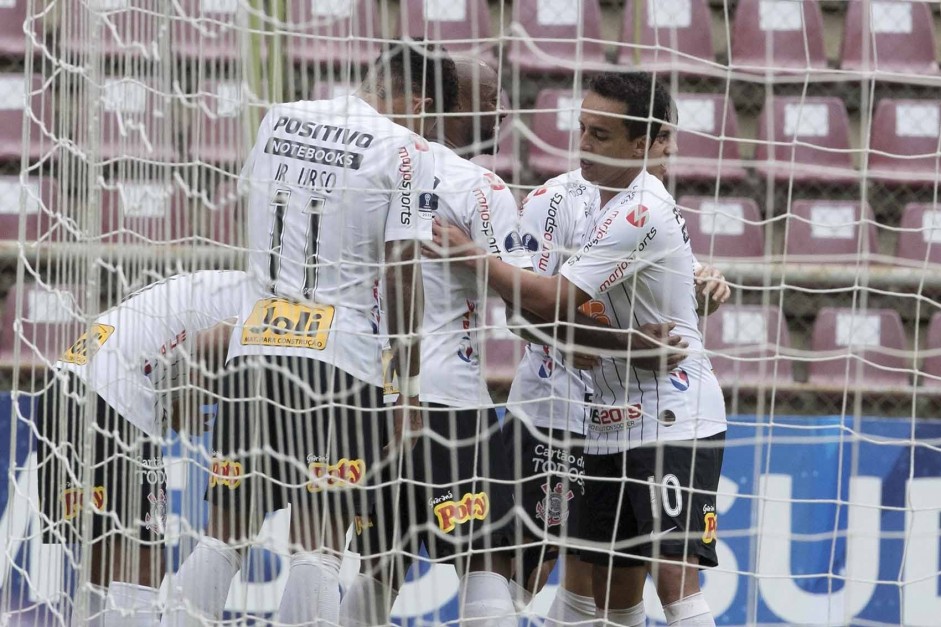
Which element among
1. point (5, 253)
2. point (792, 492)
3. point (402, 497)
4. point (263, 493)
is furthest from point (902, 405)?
point (5, 253)

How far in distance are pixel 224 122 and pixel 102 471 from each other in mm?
1039

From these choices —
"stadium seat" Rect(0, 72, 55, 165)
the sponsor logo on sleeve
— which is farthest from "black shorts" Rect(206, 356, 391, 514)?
"stadium seat" Rect(0, 72, 55, 165)

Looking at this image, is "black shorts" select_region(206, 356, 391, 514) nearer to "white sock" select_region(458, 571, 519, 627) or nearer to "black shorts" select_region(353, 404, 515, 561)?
"black shorts" select_region(353, 404, 515, 561)

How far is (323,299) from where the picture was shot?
3148 millimetres

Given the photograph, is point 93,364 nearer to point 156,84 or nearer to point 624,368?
point 156,84

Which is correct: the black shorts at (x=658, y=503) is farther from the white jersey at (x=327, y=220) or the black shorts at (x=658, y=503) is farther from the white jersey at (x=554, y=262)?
the white jersey at (x=327, y=220)

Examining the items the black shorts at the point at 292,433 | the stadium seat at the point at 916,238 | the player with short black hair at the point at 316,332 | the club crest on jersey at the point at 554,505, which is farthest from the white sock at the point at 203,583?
the stadium seat at the point at 916,238

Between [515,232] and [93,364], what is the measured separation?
1.19 m

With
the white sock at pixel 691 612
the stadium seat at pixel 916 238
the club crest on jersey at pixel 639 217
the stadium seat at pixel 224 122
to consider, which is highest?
the stadium seat at pixel 224 122

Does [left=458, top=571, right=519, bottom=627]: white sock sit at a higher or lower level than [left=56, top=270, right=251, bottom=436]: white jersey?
lower

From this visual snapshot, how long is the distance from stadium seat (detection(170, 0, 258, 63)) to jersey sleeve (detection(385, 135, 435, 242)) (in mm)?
424

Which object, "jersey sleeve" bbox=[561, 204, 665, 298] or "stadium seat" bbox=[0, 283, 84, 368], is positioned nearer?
"jersey sleeve" bbox=[561, 204, 665, 298]

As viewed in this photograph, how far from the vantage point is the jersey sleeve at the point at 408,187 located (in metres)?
A: 3.15

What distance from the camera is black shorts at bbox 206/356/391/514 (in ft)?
10.1
